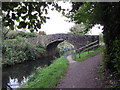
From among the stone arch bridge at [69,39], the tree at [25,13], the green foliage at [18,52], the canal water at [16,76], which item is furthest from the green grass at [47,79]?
the stone arch bridge at [69,39]

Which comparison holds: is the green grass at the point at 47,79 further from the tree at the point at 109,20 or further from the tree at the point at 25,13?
the tree at the point at 25,13

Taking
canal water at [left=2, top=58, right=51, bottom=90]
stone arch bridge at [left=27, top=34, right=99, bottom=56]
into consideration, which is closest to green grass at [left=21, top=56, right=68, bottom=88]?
canal water at [left=2, top=58, right=51, bottom=90]

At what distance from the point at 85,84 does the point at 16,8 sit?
371 cm

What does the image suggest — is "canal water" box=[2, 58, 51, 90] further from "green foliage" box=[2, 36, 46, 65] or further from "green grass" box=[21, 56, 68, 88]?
"green foliage" box=[2, 36, 46, 65]

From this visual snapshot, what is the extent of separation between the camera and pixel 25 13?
6.93 feet

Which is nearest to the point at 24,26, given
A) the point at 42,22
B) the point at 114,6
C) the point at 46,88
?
the point at 42,22

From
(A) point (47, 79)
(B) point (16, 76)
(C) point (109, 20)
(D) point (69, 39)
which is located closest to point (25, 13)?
(C) point (109, 20)

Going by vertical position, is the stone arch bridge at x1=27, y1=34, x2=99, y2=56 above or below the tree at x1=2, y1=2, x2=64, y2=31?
below

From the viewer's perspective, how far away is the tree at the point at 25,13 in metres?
2.00

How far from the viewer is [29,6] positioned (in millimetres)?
2160

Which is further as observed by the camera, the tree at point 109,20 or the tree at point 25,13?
the tree at point 109,20

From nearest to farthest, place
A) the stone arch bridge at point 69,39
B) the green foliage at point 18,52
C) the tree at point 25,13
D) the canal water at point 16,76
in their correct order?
the tree at point 25,13
the canal water at point 16,76
the green foliage at point 18,52
the stone arch bridge at point 69,39

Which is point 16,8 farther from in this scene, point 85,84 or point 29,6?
point 85,84

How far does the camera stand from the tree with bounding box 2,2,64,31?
2.00m
